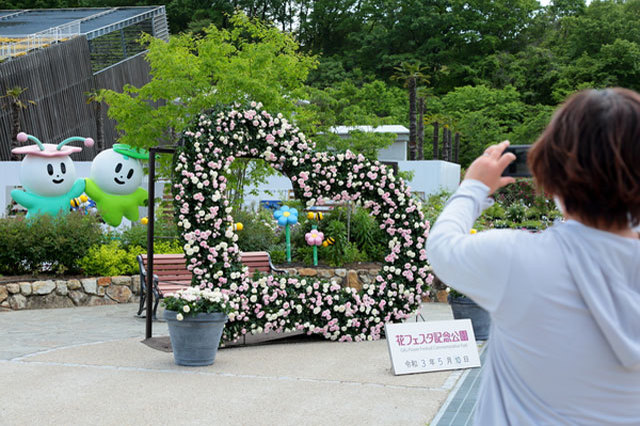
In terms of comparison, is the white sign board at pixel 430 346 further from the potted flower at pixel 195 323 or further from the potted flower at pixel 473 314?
the potted flower at pixel 195 323

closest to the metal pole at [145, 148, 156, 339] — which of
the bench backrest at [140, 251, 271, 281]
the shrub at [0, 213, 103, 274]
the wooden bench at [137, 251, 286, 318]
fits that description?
the wooden bench at [137, 251, 286, 318]

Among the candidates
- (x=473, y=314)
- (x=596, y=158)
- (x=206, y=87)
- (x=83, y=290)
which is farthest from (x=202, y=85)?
(x=596, y=158)

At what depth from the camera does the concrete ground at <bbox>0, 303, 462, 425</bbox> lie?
17.6 feet

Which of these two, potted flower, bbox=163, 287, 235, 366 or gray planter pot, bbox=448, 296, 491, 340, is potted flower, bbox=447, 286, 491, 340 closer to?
gray planter pot, bbox=448, 296, 491, 340

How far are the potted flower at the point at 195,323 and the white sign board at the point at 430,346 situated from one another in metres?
1.75

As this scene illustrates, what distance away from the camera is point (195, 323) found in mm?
7086

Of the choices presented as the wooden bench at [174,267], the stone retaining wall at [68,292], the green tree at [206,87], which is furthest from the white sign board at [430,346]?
the green tree at [206,87]

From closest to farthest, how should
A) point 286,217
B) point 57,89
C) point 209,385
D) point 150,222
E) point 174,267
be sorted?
1. point 209,385
2. point 150,222
3. point 174,267
4. point 286,217
5. point 57,89

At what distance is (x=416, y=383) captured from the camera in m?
6.47

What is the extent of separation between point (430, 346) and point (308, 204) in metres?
2.52

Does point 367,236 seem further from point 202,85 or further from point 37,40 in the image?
point 37,40

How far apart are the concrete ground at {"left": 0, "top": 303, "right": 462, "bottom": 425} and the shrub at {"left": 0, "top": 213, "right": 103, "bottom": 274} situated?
3260 millimetres

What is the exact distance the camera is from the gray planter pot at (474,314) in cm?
862

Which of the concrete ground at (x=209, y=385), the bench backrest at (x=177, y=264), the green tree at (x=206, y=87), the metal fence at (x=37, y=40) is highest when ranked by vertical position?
the metal fence at (x=37, y=40)
